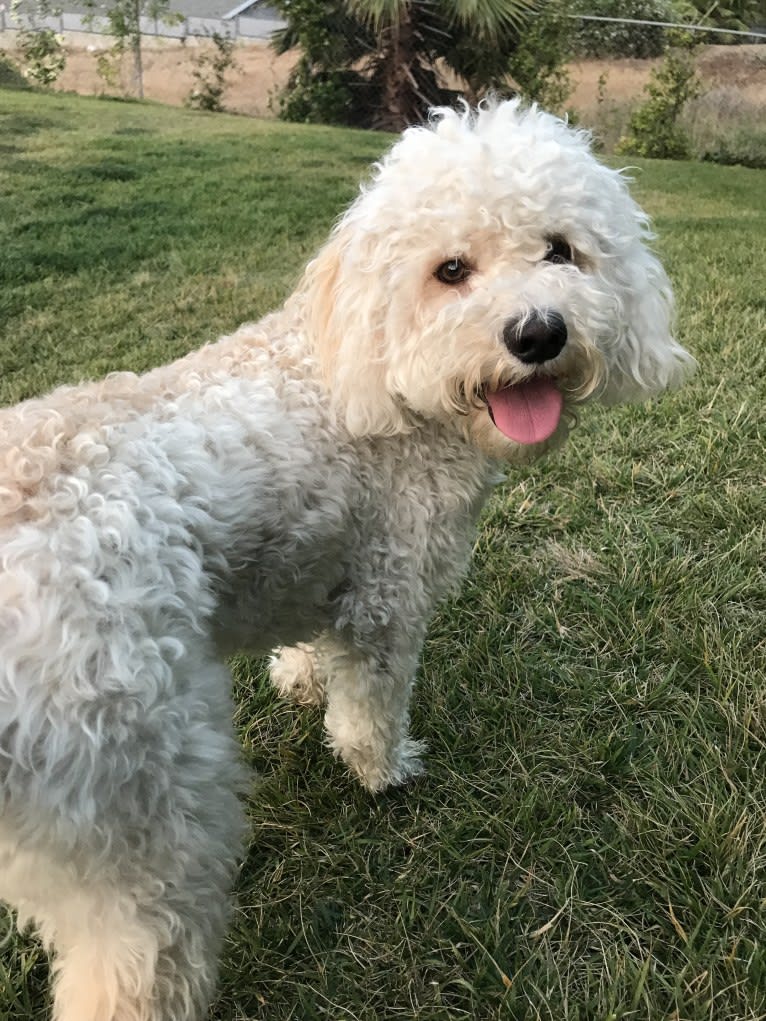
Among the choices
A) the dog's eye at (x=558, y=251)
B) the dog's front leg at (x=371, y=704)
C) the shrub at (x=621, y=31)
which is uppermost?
the shrub at (x=621, y=31)

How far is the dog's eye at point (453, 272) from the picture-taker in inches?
79.0

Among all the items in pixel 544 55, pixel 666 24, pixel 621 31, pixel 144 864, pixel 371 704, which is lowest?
pixel 371 704

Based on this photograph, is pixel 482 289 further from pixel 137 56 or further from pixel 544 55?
pixel 544 55

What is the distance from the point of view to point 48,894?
139 centimetres

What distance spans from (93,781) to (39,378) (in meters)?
4.06

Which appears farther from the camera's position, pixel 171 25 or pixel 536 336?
pixel 171 25

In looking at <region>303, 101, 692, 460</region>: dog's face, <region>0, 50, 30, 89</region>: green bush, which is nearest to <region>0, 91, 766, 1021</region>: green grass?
<region>303, 101, 692, 460</region>: dog's face

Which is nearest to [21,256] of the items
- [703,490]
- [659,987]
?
[703,490]

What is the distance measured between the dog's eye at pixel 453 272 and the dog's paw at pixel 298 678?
1.41 m

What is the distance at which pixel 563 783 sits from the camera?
8.24 feet

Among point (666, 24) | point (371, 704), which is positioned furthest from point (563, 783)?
Answer: point (666, 24)

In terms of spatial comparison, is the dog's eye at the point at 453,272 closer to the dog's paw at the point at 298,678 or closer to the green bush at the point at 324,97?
the dog's paw at the point at 298,678

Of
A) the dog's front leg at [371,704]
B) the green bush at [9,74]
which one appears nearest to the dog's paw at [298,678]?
the dog's front leg at [371,704]

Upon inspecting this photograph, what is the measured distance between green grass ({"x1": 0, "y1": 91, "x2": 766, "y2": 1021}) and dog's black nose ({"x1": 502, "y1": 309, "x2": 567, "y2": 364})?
4.52 feet
